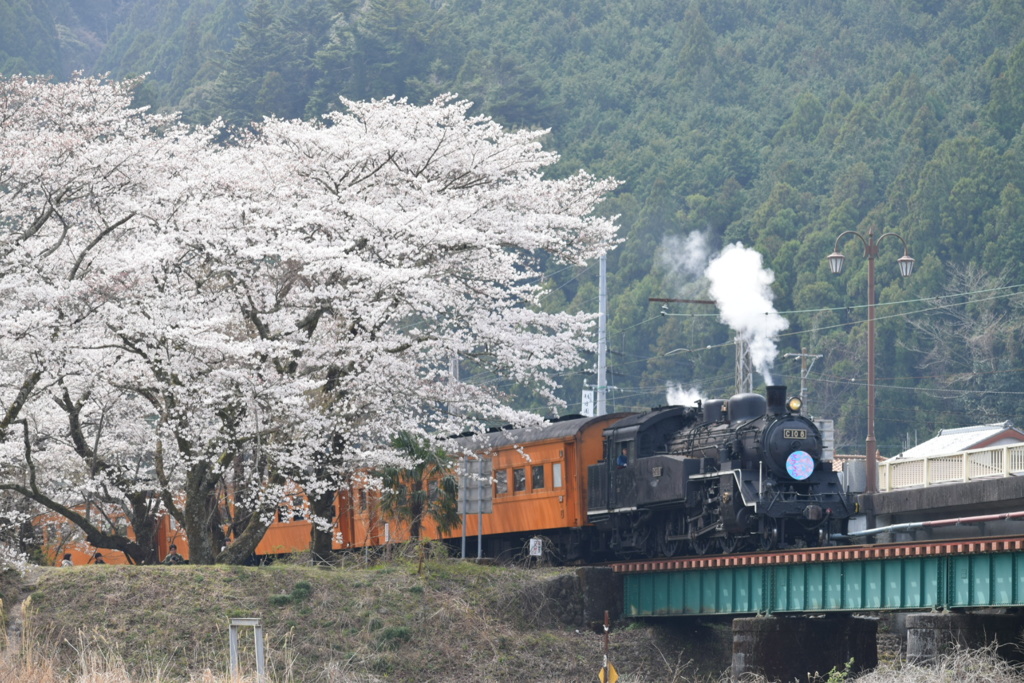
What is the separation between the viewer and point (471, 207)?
27219 mm

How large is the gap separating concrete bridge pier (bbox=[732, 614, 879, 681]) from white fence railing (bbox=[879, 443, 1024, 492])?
519 centimetres

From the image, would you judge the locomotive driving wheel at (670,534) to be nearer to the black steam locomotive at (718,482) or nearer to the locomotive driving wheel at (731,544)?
the black steam locomotive at (718,482)

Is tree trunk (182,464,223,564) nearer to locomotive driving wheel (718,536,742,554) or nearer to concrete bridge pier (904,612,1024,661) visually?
locomotive driving wheel (718,536,742,554)

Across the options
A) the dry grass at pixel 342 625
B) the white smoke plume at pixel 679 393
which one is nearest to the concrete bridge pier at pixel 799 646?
the dry grass at pixel 342 625

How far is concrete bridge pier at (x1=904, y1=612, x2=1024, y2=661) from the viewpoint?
20.8 metres

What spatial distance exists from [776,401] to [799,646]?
437 cm

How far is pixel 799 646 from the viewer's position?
947 inches

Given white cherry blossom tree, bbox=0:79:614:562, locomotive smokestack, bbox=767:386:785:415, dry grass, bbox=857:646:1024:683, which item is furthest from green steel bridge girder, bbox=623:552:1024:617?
white cherry blossom tree, bbox=0:79:614:562

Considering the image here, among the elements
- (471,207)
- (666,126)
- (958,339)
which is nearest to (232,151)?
(471,207)

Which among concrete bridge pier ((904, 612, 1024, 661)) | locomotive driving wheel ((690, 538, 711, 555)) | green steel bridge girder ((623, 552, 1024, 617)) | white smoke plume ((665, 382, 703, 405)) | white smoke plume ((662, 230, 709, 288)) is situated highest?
white smoke plume ((662, 230, 709, 288))

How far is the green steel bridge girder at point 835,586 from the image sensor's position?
20.2 metres

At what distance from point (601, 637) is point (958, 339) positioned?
46.5 m

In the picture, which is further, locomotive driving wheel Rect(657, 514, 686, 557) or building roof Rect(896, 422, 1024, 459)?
building roof Rect(896, 422, 1024, 459)

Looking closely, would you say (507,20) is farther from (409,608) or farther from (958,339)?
(409,608)
